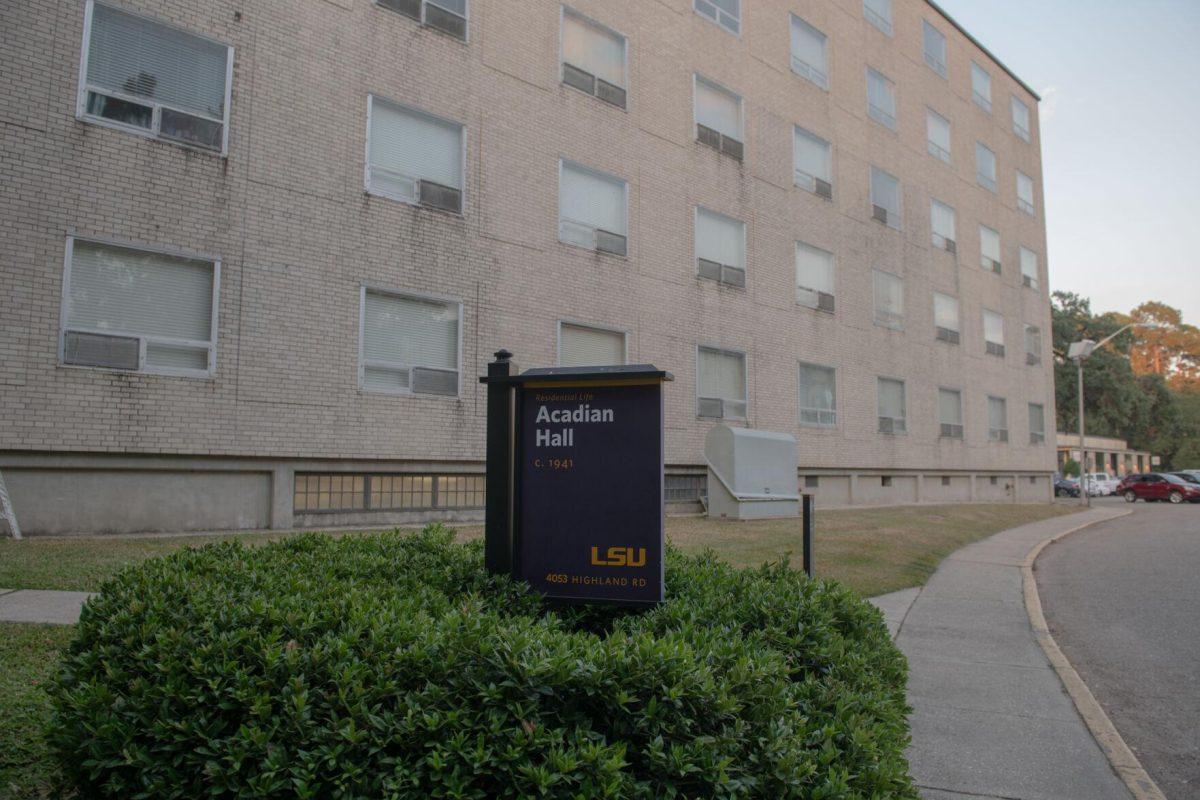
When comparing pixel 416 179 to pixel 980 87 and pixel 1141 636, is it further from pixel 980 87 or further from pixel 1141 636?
pixel 980 87

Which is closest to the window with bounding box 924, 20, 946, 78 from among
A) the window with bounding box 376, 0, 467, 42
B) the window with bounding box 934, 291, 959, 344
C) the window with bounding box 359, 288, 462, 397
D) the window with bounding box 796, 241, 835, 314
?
the window with bounding box 934, 291, 959, 344

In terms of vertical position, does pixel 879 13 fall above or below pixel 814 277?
above

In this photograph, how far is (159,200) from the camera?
11609mm

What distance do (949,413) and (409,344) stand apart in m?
21.5

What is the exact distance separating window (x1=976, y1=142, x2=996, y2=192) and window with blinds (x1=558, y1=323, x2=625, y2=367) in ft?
71.5

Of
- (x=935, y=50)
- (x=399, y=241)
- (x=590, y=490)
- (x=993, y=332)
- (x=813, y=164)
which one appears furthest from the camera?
(x=993, y=332)

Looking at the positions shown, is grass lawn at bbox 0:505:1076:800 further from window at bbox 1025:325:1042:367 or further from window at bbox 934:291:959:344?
window at bbox 1025:325:1042:367

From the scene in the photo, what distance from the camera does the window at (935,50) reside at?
98.5 ft

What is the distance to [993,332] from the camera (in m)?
31.9

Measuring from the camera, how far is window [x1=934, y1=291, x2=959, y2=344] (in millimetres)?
28469

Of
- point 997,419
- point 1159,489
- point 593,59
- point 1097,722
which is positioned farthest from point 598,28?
point 1159,489

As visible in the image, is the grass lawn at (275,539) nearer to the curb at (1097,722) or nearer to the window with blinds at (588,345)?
the curb at (1097,722)

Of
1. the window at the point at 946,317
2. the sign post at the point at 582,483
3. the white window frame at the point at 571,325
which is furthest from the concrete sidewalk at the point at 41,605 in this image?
the window at the point at 946,317

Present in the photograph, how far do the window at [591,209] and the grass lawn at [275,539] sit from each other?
20.0 feet
